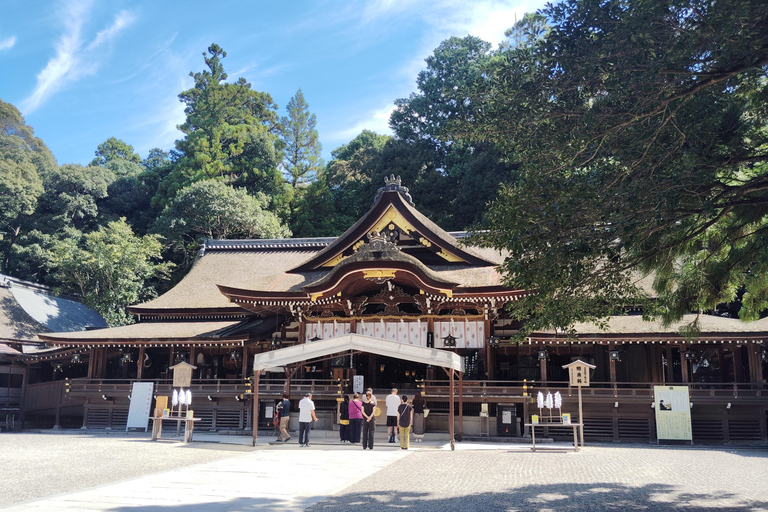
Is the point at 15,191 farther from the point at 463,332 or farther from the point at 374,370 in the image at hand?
the point at 463,332

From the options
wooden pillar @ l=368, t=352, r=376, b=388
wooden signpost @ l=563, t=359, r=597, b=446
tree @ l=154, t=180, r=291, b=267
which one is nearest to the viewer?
wooden signpost @ l=563, t=359, r=597, b=446

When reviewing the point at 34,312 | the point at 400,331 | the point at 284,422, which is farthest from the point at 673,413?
the point at 34,312

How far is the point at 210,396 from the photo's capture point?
20984 mm

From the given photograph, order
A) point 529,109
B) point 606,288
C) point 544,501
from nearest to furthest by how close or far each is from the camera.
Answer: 1. point 544,501
2. point 529,109
3. point 606,288

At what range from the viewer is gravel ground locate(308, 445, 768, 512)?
7822 millimetres

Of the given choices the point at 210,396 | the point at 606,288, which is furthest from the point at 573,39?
the point at 210,396

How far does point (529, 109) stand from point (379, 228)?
14018 millimetres

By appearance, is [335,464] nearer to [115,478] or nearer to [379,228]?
[115,478]

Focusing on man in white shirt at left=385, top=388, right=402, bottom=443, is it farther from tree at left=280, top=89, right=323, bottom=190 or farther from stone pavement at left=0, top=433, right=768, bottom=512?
tree at left=280, top=89, right=323, bottom=190

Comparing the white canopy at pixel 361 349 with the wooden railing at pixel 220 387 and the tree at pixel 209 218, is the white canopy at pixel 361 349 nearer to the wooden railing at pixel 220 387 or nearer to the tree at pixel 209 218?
the wooden railing at pixel 220 387

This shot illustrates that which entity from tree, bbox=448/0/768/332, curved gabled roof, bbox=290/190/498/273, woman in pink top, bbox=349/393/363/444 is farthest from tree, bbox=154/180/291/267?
tree, bbox=448/0/768/332

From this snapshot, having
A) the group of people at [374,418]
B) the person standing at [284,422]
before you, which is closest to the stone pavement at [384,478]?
the group of people at [374,418]

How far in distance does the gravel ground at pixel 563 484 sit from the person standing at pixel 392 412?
2203 mm

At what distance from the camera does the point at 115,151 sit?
6838cm
